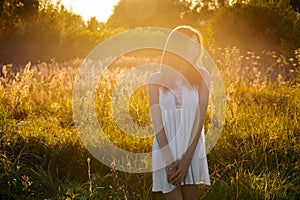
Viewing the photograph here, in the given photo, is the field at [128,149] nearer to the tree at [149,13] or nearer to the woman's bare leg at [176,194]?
the woman's bare leg at [176,194]

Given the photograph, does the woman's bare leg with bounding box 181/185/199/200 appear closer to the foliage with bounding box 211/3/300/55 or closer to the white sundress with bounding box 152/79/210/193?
the white sundress with bounding box 152/79/210/193

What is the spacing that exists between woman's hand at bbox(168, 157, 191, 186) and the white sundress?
2.7 inches

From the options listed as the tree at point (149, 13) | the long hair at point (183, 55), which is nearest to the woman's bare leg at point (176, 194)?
the long hair at point (183, 55)

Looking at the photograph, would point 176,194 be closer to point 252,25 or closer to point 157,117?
point 157,117

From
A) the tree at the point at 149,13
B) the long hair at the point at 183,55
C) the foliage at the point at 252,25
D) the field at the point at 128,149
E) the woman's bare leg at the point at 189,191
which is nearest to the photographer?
the long hair at the point at 183,55

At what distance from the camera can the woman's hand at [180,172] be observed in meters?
2.64

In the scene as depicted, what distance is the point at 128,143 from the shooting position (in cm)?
441

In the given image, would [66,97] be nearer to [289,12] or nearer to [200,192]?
[200,192]

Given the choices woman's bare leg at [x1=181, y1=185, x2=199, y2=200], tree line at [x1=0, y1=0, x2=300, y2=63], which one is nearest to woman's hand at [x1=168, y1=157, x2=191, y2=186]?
woman's bare leg at [x1=181, y1=185, x2=199, y2=200]

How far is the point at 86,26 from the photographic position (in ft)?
90.2

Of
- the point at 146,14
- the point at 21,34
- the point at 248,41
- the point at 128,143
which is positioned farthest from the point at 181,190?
the point at 146,14

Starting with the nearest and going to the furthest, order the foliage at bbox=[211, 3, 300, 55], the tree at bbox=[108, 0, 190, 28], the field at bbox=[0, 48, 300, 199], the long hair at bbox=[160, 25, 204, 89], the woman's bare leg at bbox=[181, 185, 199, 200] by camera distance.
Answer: the long hair at bbox=[160, 25, 204, 89]
the woman's bare leg at bbox=[181, 185, 199, 200]
the field at bbox=[0, 48, 300, 199]
the foliage at bbox=[211, 3, 300, 55]
the tree at bbox=[108, 0, 190, 28]

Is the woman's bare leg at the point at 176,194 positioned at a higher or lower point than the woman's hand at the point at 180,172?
lower

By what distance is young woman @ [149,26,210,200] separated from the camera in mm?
2654
